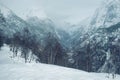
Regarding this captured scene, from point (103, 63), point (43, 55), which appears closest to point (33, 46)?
point (43, 55)

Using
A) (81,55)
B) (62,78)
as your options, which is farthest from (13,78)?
(81,55)

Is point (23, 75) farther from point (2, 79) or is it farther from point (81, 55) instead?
point (81, 55)

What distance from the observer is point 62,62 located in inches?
4075

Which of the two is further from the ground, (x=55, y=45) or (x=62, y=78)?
(x=55, y=45)

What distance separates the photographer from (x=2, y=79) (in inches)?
1256

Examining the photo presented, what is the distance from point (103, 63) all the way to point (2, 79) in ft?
556

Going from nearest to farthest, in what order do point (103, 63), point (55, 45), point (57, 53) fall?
point (55, 45) < point (57, 53) < point (103, 63)

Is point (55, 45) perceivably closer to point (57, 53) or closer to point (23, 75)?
point (57, 53)

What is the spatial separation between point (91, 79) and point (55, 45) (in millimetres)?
60515

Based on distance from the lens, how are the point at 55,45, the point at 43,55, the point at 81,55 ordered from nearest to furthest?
the point at 55,45 < the point at 43,55 < the point at 81,55

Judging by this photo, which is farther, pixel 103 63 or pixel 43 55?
pixel 103 63

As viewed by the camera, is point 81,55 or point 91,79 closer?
point 91,79

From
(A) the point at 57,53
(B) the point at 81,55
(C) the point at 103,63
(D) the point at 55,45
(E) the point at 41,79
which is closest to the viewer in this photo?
(E) the point at 41,79

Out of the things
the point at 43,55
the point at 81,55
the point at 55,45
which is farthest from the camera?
the point at 81,55
